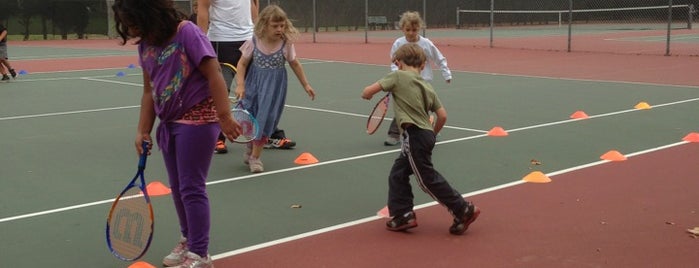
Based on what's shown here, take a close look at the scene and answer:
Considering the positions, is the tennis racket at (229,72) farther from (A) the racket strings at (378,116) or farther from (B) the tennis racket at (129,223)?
(B) the tennis racket at (129,223)

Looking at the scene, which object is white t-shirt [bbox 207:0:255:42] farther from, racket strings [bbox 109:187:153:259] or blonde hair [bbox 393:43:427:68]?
racket strings [bbox 109:187:153:259]

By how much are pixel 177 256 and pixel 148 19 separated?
1.21 m

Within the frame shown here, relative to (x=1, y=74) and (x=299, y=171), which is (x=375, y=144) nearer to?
(x=299, y=171)

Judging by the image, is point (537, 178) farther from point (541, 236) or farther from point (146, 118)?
point (146, 118)

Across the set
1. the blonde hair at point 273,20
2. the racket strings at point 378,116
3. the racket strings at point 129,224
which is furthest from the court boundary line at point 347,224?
the blonde hair at point 273,20

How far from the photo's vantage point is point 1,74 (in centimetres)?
1595

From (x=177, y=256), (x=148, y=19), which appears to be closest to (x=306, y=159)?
(x=177, y=256)

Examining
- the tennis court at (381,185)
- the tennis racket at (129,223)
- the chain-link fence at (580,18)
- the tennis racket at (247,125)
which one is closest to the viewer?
the tennis racket at (129,223)

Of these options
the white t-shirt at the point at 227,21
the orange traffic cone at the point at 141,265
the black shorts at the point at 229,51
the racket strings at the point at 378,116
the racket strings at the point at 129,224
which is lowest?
the orange traffic cone at the point at 141,265

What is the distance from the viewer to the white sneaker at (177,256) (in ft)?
14.0

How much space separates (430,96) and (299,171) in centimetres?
206

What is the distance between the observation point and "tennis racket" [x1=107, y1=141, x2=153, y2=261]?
Answer: 4039mm

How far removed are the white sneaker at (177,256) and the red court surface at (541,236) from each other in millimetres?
182

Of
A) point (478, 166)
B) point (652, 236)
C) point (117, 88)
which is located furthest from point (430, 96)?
point (117, 88)
